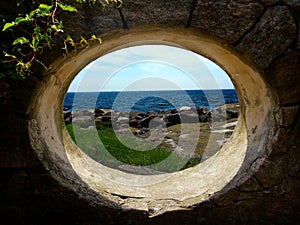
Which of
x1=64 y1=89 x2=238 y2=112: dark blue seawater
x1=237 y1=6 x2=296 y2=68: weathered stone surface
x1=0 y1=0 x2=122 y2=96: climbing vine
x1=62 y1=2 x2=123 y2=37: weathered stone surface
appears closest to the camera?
x1=0 y1=0 x2=122 y2=96: climbing vine

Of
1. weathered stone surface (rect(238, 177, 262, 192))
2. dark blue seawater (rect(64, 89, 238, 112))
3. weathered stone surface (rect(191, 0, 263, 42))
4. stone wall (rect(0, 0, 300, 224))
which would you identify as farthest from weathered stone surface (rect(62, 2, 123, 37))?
dark blue seawater (rect(64, 89, 238, 112))

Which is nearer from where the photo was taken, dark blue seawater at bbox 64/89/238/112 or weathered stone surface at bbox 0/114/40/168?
weathered stone surface at bbox 0/114/40/168

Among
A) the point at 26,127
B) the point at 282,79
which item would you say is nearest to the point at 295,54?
the point at 282,79

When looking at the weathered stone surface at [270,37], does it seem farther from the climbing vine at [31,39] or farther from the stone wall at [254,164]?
the climbing vine at [31,39]

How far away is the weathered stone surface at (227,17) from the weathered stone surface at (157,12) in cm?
9

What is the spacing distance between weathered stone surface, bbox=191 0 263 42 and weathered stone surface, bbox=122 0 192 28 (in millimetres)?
88

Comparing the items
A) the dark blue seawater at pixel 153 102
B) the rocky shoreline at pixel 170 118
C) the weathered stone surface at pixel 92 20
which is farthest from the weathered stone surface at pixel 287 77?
the dark blue seawater at pixel 153 102

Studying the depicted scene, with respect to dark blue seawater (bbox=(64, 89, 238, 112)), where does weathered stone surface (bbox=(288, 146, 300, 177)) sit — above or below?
below

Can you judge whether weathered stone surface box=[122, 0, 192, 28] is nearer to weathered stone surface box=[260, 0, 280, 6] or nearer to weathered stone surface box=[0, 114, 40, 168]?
weathered stone surface box=[260, 0, 280, 6]

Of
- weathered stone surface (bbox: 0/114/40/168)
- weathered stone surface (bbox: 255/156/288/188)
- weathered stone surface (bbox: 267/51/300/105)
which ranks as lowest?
weathered stone surface (bbox: 255/156/288/188)

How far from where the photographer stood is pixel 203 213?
2.45 metres

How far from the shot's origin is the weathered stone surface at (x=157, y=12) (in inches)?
84.7

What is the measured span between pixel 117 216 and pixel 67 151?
2.70 ft

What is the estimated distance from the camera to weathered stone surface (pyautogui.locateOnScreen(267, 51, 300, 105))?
227 centimetres
